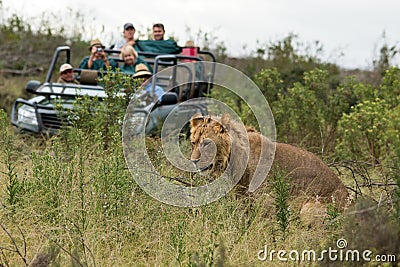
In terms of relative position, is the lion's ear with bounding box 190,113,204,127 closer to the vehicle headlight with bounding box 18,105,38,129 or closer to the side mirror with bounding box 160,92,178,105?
the side mirror with bounding box 160,92,178,105

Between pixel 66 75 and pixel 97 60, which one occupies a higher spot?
pixel 97 60

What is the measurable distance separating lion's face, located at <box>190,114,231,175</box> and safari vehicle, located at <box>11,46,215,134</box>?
2.32 meters

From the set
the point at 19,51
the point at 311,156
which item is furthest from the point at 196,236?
the point at 19,51

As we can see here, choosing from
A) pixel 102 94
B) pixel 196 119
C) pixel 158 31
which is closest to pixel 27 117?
pixel 102 94

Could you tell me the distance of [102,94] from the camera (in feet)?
31.5

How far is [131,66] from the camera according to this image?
10234mm

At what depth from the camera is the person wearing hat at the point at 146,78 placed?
8811 mm

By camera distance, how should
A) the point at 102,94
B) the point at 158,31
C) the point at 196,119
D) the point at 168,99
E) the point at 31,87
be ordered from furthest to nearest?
the point at 158,31, the point at 31,87, the point at 102,94, the point at 168,99, the point at 196,119

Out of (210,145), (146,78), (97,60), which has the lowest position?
(210,145)

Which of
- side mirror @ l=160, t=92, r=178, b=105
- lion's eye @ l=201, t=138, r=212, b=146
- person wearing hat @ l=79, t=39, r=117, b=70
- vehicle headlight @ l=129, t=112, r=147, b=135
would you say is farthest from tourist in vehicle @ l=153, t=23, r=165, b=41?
lion's eye @ l=201, t=138, r=212, b=146

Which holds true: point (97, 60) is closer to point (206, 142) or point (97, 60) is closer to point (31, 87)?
point (31, 87)

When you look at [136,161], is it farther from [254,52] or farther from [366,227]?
[254,52]

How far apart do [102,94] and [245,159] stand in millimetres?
4235

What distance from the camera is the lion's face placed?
5.71 meters
